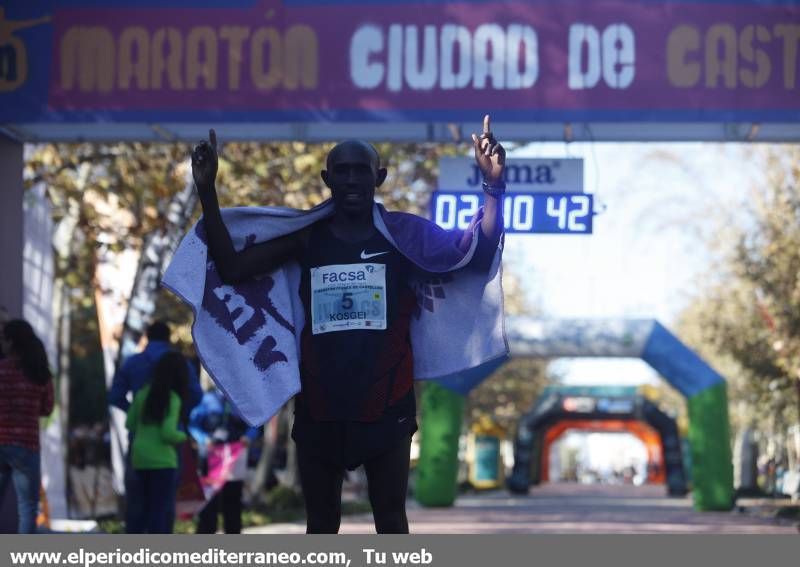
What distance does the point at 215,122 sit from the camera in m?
12.4

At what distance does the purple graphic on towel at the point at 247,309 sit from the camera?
217 inches

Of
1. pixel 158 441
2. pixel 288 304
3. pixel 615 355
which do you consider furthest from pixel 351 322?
pixel 615 355

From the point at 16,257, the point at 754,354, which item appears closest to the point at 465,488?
the point at 754,354

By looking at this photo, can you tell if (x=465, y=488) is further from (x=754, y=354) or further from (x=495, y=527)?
(x=495, y=527)

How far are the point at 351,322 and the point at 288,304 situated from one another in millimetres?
312

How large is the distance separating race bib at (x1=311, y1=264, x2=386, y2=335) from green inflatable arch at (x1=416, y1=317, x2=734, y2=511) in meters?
22.7

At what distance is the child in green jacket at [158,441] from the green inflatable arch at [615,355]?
57.2 ft

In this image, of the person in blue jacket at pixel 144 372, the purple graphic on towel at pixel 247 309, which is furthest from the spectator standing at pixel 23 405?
the purple graphic on towel at pixel 247 309

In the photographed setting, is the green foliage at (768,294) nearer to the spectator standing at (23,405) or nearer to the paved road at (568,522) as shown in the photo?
the paved road at (568,522)

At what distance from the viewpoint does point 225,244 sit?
554cm

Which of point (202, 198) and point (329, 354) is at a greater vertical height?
point (202, 198)


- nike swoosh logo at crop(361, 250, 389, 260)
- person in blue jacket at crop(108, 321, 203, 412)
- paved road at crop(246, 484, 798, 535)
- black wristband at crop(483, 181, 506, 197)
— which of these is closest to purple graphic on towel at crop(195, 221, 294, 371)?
nike swoosh logo at crop(361, 250, 389, 260)

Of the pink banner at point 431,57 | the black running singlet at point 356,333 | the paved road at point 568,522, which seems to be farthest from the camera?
the paved road at point 568,522
